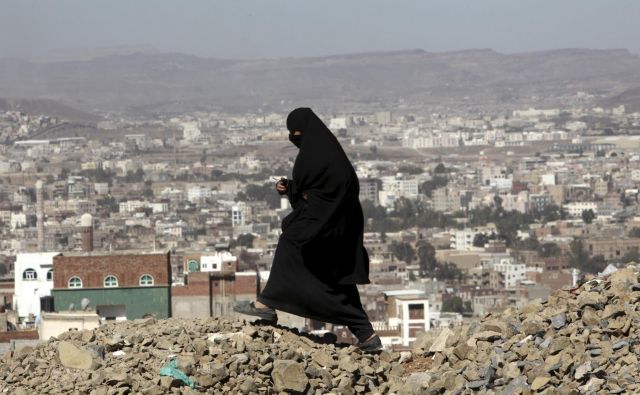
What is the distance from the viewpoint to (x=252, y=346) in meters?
6.54

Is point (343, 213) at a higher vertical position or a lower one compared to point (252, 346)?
higher

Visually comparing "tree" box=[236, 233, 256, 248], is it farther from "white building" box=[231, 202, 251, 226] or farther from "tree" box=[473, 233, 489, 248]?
"white building" box=[231, 202, 251, 226]

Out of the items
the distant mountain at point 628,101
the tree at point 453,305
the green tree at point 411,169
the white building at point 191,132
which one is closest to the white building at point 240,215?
the green tree at point 411,169

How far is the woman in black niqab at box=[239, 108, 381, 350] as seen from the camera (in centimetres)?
696

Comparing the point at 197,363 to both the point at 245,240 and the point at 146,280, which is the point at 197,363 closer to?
the point at 146,280

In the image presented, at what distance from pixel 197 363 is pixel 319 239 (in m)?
0.85

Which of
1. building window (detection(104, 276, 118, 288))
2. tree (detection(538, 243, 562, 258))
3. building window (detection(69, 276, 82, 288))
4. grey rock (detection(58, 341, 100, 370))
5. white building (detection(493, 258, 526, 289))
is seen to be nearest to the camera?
grey rock (detection(58, 341, 100, 370))

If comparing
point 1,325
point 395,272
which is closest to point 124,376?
point 1,325

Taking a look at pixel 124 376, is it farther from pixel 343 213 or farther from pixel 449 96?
pixel 449 96

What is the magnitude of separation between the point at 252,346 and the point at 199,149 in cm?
11654

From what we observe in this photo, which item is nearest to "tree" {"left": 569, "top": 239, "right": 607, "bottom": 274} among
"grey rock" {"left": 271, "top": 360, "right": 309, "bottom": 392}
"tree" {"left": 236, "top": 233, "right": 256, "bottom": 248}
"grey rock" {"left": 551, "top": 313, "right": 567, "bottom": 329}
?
"tree" {"left": 236, "top": 233, "right": 256, "bottom": 248}

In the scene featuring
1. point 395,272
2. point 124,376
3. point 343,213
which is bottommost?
point 395,272

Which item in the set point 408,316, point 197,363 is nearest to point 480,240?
point 408,316

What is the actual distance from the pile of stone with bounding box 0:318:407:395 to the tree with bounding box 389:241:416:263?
5466cm
